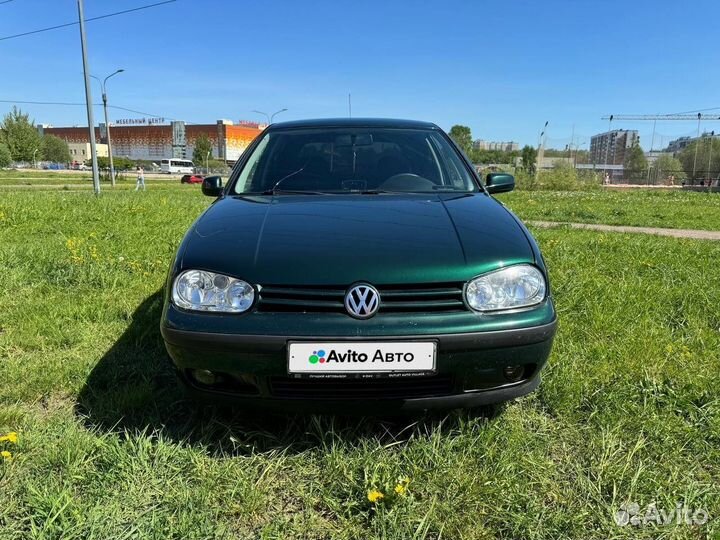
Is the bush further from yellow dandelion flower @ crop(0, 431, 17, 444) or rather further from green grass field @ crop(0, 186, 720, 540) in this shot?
yellow dandelion flower @ crop(0, 431, 17, 444)

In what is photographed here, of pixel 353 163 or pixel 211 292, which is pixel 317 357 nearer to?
pixel 211 292

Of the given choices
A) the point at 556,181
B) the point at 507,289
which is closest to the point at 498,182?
the point at 507,289

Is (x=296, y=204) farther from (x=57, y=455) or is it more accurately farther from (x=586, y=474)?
(x=586, y=474)

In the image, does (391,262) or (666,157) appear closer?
(391,262)

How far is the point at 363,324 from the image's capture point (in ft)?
6.10

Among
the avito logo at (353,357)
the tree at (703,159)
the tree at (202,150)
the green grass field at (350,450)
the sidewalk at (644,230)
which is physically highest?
the tree at (202,150)

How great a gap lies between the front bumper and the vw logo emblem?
9 centimetres

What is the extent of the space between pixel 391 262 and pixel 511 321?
48 centimetres

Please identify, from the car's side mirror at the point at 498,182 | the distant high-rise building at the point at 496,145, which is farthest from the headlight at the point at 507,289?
the distant high-rise building at the point at 496,145

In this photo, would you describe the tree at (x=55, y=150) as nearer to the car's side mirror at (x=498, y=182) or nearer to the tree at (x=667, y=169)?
the tree at (x=667, y=169)

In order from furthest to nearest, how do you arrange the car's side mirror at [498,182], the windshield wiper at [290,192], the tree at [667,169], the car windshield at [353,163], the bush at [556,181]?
the tree at [667,169]
the bush at [556,181]
the car's side mirror at [498,182]
the car windshield at [353,163]
the windshield wiper at [290,192]

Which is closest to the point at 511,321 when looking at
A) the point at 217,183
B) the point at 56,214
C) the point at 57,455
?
the point at 57,455

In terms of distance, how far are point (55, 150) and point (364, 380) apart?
9461cm

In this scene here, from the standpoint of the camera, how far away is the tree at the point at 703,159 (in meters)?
46.4
